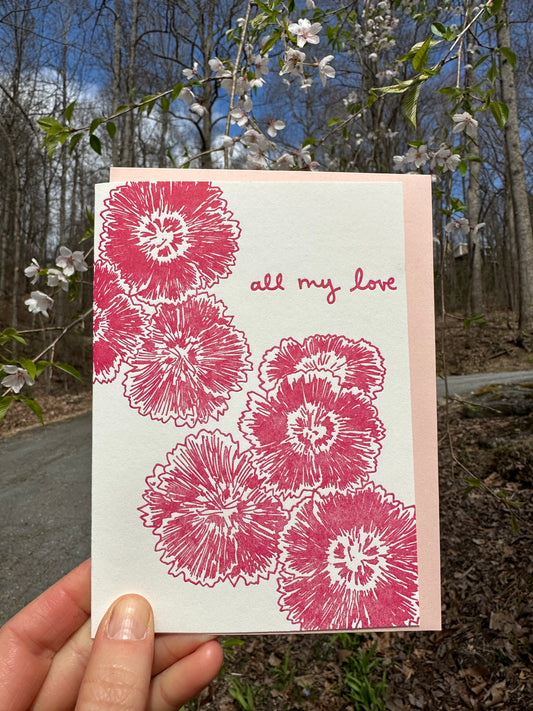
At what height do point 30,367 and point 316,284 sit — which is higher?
point 316,284

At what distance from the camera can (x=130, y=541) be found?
0.75m

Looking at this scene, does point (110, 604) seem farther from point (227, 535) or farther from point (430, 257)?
point (430, 257)

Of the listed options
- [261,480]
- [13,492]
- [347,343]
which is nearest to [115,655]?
[261,480]

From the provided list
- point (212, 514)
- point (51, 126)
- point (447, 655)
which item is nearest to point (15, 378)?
point (212, 514)

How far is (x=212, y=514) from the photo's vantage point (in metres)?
0.76

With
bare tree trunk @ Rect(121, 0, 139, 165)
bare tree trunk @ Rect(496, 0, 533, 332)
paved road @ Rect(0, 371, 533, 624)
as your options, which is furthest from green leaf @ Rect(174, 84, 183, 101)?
bare tree trunk @ Rect(496, 0, 533, 332)

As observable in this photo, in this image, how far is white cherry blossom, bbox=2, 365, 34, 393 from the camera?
0.86m

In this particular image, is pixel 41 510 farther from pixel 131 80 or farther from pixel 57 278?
pixel 131 80

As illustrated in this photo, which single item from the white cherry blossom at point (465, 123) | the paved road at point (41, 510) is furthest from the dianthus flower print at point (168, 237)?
the paved road at point (41, 510)

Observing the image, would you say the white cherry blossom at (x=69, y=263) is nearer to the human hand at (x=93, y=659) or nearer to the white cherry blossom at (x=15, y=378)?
the white cherry blossom at (x=15, y=378)

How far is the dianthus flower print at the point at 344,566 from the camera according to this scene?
29.7 inches

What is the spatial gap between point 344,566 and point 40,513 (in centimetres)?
432

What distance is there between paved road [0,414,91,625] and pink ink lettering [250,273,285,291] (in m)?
3.24

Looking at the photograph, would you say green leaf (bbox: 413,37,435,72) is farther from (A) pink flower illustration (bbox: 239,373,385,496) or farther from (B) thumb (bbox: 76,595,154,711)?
(B) thumb (bbox: 76,595,154,711)
